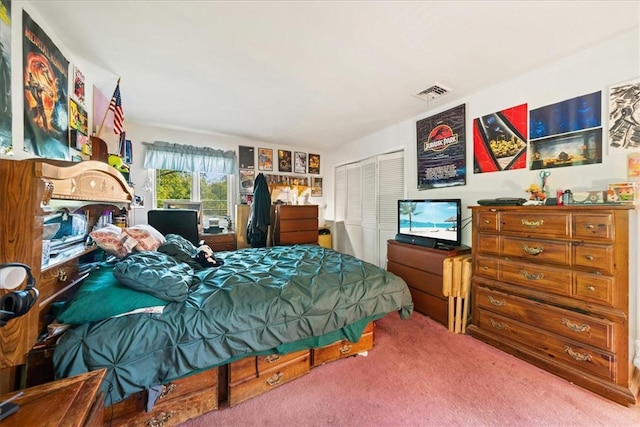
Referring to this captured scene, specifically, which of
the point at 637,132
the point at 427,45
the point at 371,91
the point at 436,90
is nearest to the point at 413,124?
the point at 436,90

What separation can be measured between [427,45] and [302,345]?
2.42 m

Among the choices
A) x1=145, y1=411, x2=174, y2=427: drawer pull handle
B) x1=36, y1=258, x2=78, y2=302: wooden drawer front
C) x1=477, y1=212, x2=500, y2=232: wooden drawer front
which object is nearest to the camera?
x1=36, y1=258, x2=78, y2=302: wooden drawer front

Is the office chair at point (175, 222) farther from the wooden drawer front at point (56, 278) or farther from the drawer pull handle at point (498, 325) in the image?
the drawer pull handle at point (498, 325)

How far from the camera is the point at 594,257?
1609 millimetres

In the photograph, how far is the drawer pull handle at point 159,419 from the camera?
1.28 metres

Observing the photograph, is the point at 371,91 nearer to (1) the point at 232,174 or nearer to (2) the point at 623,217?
(2) the point at 623,217

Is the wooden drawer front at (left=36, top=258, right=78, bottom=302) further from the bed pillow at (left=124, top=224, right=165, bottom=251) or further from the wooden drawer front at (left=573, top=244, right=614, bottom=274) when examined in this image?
the wooden drawer front at (left=573, top=244, right=614, bottom=274)

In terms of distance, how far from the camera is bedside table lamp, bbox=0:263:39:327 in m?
0.68

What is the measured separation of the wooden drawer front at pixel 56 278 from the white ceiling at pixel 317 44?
1588 mm

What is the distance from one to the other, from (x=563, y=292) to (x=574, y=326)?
0.74 feet

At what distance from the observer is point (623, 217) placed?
4.95 feet

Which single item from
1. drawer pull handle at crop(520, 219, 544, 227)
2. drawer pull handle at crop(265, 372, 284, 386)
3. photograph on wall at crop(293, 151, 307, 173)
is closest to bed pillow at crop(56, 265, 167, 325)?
drawer pull handle at crop(265, 372, 284, 386)

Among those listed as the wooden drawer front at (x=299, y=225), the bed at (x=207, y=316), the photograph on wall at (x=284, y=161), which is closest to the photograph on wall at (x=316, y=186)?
→ the photograph on wall at (x=284, y=161)

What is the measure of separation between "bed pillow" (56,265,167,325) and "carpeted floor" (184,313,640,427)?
748 mm
